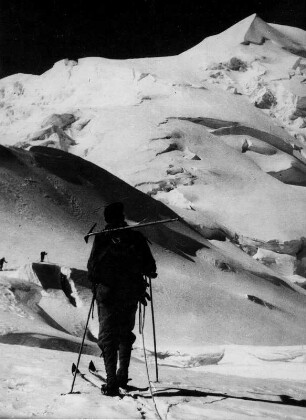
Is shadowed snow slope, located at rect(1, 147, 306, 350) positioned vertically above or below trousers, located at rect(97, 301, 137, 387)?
below

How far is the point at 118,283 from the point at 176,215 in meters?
27.7

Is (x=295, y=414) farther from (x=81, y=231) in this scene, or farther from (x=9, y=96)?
(x=9, y=96)

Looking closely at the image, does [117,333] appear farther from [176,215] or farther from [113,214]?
[176,215]

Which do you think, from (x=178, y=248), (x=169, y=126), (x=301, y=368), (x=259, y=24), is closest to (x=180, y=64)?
(x=259, y=24)

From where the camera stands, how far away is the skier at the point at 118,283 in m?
4.90

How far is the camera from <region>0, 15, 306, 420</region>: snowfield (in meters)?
5.67

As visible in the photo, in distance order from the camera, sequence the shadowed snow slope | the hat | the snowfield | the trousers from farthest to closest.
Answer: the shadowed snow slope → the snowfield → the hat → the trousers

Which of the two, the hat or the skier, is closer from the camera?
the skier

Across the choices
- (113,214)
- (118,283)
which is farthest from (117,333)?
(113,214)

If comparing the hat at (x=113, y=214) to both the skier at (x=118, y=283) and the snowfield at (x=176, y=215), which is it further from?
the snowfield at (x=176, y=215)

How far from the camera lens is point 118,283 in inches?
194

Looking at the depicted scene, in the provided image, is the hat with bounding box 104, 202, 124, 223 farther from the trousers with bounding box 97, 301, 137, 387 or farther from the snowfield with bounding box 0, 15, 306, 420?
the snowfield with bounding box 0, 15, 306, 420

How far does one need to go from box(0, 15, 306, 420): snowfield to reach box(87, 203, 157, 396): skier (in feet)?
1.43

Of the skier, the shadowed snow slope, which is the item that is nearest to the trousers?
the skier
